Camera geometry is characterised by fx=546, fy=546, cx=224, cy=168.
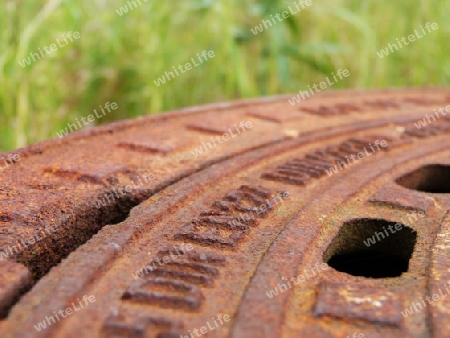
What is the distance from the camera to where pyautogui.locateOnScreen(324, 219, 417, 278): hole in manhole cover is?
1186mm

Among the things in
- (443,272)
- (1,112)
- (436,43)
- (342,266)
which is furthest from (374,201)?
(436,43)

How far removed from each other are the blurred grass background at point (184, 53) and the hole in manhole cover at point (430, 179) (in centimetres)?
174

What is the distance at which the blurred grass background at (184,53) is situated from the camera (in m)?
2.68

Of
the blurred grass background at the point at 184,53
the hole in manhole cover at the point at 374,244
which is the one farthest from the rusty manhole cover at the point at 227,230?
the blurred grass background at the point at 184,53

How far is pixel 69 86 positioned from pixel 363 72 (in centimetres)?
202

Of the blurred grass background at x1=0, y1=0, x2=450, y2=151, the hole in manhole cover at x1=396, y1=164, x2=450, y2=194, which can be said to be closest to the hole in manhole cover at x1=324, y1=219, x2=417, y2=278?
the hole in manhole cover at x1=396, y1=164, x2=450, y2=194

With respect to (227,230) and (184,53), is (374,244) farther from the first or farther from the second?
(184,53)

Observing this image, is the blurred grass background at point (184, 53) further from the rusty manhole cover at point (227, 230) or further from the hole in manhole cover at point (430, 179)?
the hole in manhole cover at point (430, 179)

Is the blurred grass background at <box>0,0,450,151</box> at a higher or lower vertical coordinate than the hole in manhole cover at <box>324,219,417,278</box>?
higher

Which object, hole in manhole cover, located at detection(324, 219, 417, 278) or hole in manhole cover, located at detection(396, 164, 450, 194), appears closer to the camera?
hole in manhole cover, located at detection(324, 219, 417, 278)

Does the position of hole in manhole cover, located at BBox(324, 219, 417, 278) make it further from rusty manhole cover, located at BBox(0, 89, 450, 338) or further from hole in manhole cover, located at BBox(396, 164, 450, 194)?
hole in manhole cover, located at BBox(396, 164, 450, 194)

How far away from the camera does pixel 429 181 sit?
162 cm

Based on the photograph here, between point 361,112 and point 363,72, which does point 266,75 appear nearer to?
point 363,72

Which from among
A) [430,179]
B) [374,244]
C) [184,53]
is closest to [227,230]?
[374,244]
